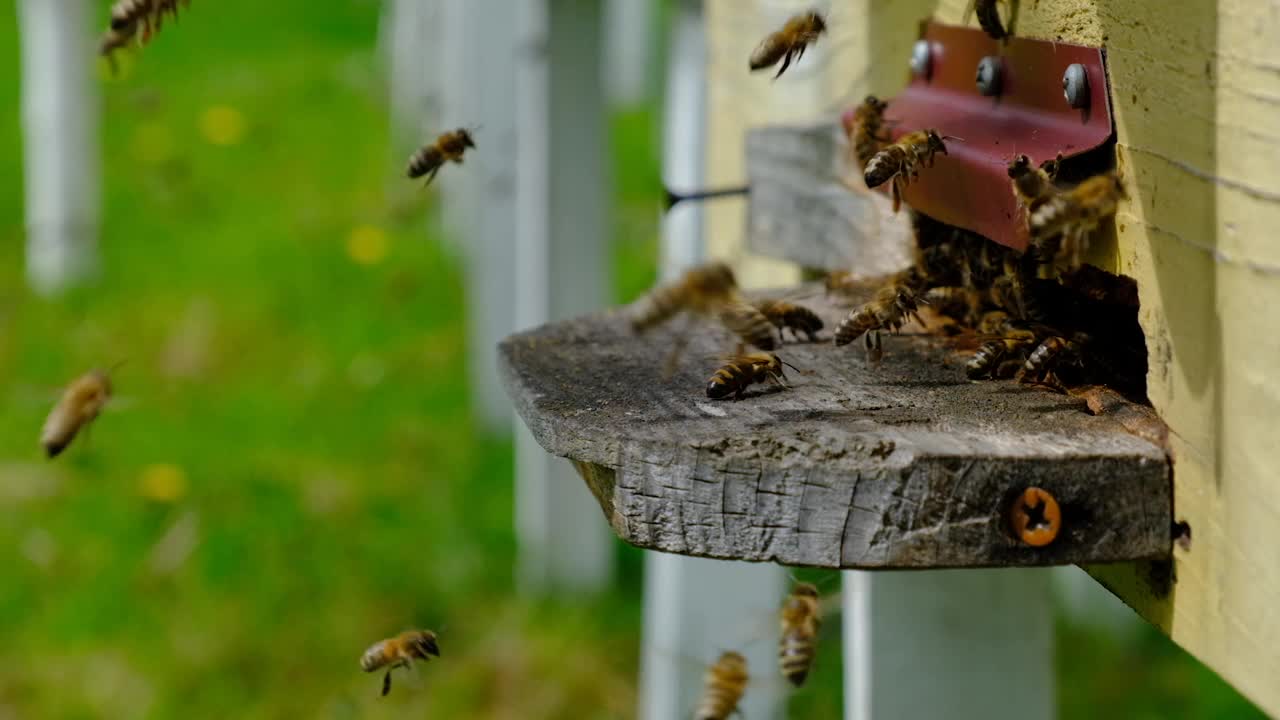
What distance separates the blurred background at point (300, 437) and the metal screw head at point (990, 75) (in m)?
1.53

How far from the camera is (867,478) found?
1.34 metres

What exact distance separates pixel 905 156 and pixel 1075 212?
0.34 metres

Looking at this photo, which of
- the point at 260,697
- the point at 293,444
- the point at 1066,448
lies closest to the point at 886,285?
the point at 1066,448

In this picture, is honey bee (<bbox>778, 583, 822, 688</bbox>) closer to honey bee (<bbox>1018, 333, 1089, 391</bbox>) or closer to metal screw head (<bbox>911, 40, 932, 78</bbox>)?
honey bee (<bbox>1018, 333, 1089, 391</bbox>)

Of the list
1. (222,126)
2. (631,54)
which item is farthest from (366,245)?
(631,54)

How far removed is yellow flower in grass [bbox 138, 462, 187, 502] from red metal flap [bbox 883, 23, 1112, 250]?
3.82 m

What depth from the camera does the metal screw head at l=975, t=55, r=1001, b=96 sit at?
175cm

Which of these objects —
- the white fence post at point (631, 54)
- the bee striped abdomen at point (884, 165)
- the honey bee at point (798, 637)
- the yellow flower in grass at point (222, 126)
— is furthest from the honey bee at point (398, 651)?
the white fence post at point (631, 54)

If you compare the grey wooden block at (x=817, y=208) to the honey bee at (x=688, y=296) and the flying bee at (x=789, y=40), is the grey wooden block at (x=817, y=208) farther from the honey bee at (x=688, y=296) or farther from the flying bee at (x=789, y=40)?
the honey bee at (x=688, y=296)

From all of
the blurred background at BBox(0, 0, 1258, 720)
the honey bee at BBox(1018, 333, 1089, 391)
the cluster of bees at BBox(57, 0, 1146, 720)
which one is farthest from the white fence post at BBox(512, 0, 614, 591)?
the honey bee at BBox(1018, 333, 1089, 391)

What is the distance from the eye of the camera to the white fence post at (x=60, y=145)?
7414mm

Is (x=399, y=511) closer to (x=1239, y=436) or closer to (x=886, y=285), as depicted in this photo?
(x=886, y=285)

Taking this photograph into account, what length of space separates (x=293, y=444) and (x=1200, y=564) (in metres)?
4.81

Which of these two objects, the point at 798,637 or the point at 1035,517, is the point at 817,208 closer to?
the point at 798,637
